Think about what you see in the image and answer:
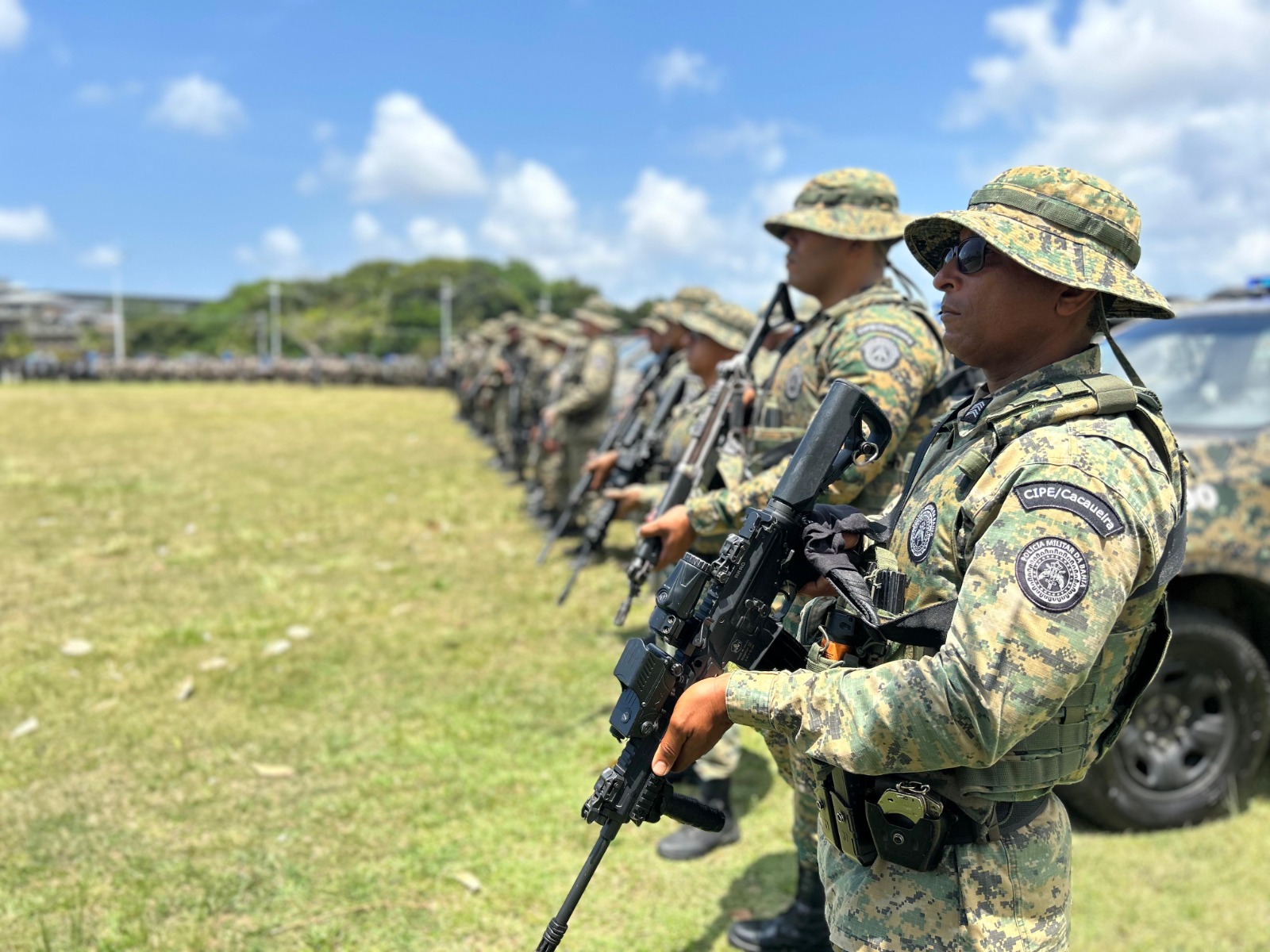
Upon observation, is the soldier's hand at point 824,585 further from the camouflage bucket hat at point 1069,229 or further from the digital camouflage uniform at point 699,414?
the digital camouflage uniform at point 699,414

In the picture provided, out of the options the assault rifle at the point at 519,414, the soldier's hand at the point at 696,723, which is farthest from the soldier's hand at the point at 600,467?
the assault rifle at the point at 519,414

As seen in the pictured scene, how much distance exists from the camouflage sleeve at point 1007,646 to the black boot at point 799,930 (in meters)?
1.70

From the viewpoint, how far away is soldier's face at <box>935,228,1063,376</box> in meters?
1.67

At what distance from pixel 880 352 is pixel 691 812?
1510 millimetres

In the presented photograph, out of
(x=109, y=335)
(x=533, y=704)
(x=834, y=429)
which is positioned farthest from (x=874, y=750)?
(x=109, y=335)

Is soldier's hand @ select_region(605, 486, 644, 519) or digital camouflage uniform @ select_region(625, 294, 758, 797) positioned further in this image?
soldier's hand @ select_region(605, 486, 644, 519)

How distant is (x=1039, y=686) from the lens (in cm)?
141

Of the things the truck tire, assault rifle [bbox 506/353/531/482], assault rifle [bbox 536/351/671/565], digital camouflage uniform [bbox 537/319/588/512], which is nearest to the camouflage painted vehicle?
the truck tire

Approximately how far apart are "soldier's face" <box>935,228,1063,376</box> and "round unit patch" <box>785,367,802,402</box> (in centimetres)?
136

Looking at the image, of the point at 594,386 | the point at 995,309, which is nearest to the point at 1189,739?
the point at 995,309

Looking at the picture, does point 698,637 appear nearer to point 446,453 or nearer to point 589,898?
point 589,898

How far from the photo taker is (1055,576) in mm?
1414

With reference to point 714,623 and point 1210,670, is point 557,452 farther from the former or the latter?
point 714,623

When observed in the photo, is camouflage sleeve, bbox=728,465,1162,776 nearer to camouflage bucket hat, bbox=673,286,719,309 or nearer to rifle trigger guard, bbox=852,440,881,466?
rifle trigger guard, bbox=852,440,881,466
